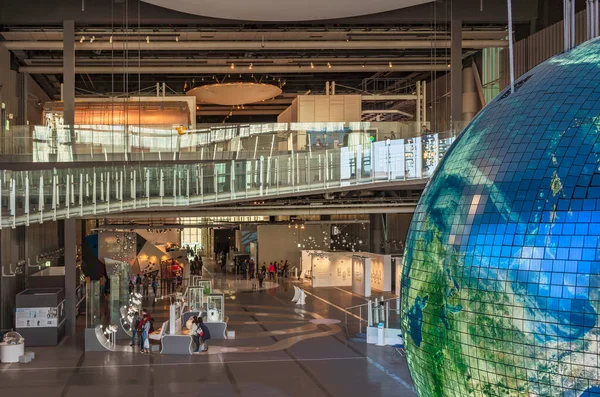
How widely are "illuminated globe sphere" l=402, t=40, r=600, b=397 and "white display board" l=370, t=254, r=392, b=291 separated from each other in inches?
1300

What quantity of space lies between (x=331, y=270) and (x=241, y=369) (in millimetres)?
21852

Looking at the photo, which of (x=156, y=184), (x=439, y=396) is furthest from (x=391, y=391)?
(x=439, y=396)

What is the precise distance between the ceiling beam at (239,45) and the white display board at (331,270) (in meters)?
13.4

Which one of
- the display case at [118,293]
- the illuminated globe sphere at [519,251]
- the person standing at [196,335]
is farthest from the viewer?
the display case at [118,293]

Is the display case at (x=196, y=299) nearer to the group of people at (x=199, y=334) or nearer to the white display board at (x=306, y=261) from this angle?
the group of people at (x=199, y=334)

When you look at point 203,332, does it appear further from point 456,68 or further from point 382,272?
point 382,272

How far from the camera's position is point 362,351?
Answer: 66.6ft

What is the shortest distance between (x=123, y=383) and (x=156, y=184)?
24.6 feet

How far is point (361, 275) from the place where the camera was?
116ft

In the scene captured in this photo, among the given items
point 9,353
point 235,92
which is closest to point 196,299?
point 9,353

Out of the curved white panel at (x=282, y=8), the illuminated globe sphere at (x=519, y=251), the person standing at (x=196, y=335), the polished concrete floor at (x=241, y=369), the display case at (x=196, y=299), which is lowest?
the polished concrete floor at (x=241, y=369)

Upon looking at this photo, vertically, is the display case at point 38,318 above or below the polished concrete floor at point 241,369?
above

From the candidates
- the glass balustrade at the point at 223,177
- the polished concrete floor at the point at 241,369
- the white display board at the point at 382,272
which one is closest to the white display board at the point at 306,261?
the white display board at the point at 382,272

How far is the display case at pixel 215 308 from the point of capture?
23.6 metres
